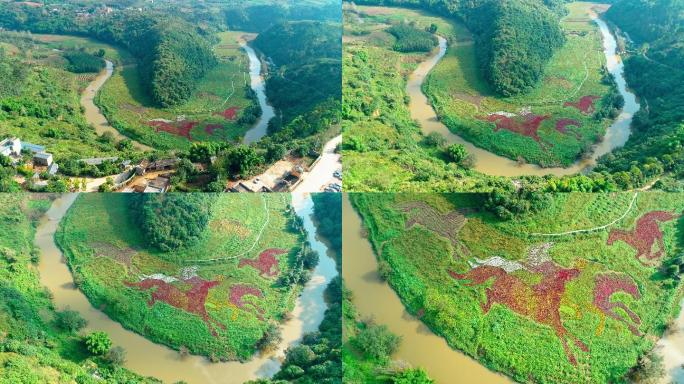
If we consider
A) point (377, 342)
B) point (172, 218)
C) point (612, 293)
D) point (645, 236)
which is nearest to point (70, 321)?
point (172, 218)

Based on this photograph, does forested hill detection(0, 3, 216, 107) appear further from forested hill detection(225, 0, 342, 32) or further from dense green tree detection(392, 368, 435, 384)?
dense green tree detection(392, 368, 435, 384)

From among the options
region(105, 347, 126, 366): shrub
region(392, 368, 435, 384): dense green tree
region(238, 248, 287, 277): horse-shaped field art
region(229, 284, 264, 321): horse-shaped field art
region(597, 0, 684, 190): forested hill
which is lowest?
region(105, 347, 126, 366): shrub

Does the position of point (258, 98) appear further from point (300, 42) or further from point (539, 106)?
point (539, 106)

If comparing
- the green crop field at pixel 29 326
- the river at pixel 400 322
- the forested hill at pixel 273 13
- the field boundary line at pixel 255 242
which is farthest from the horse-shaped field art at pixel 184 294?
the forested hill at pixel 273 13

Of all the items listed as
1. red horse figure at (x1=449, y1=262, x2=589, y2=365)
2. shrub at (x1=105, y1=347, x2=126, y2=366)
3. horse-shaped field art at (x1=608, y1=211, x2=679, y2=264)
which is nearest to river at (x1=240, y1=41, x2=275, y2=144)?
shrub at (x1=105, y1=347, x2=126, y2=366)

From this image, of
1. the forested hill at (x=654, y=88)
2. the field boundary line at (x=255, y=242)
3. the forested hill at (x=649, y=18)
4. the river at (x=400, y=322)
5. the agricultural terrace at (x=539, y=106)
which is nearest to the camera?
the river at (x=400, y=322)

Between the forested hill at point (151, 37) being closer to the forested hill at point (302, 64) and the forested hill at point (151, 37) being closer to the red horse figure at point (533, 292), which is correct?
the forested hill at point (302, 64)

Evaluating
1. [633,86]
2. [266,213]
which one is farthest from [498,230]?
[633,86]
